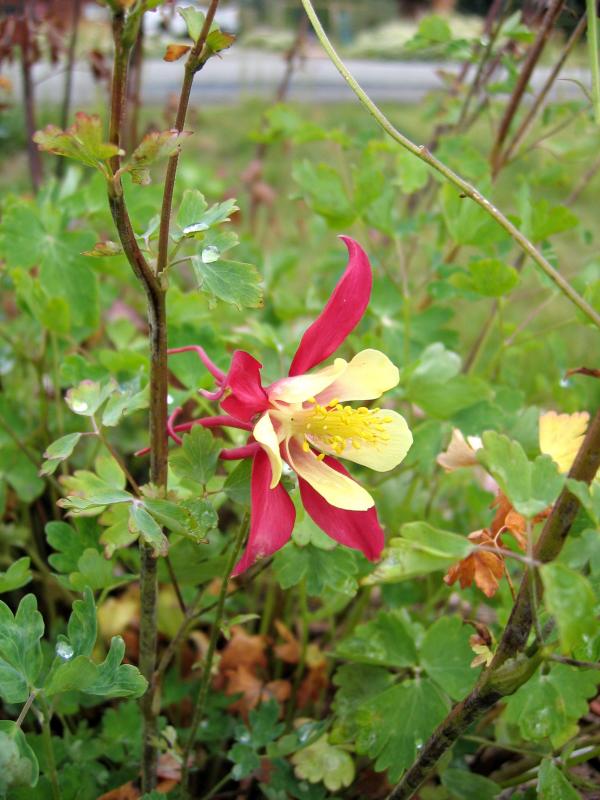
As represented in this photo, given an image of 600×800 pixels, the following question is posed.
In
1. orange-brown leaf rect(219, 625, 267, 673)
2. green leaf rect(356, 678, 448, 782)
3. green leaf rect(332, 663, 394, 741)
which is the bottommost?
orange-brown leaf rect(219, 625, 267, 673)

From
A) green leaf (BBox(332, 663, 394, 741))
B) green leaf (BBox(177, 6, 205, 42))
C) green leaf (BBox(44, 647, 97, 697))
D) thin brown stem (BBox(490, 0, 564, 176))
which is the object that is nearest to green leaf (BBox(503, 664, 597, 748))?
green leaf (BBox(332, 663, 394, 741))

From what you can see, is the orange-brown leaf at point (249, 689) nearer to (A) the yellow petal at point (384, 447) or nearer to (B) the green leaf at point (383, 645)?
(B) the green leaf at point (383, 645)

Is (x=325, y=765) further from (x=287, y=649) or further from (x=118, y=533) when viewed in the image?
(x=118, y=533)

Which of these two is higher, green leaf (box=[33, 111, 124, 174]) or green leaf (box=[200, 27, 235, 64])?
green leaf (box=[200, 27, 235, 64])

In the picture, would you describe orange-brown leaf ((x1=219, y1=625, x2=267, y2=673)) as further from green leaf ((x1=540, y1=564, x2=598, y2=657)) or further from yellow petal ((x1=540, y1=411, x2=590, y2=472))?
green leaf ((x1=540, y1=564, x2=598, y2=657))

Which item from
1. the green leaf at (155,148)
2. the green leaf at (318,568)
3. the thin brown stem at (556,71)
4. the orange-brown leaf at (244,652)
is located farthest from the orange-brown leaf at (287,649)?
the thin brown stem at (556,71)

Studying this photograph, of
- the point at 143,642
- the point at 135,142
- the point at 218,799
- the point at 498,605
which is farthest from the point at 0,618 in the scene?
the point at 135,142

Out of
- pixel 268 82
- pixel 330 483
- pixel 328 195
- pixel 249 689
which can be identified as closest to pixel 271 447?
pixel 330 483
